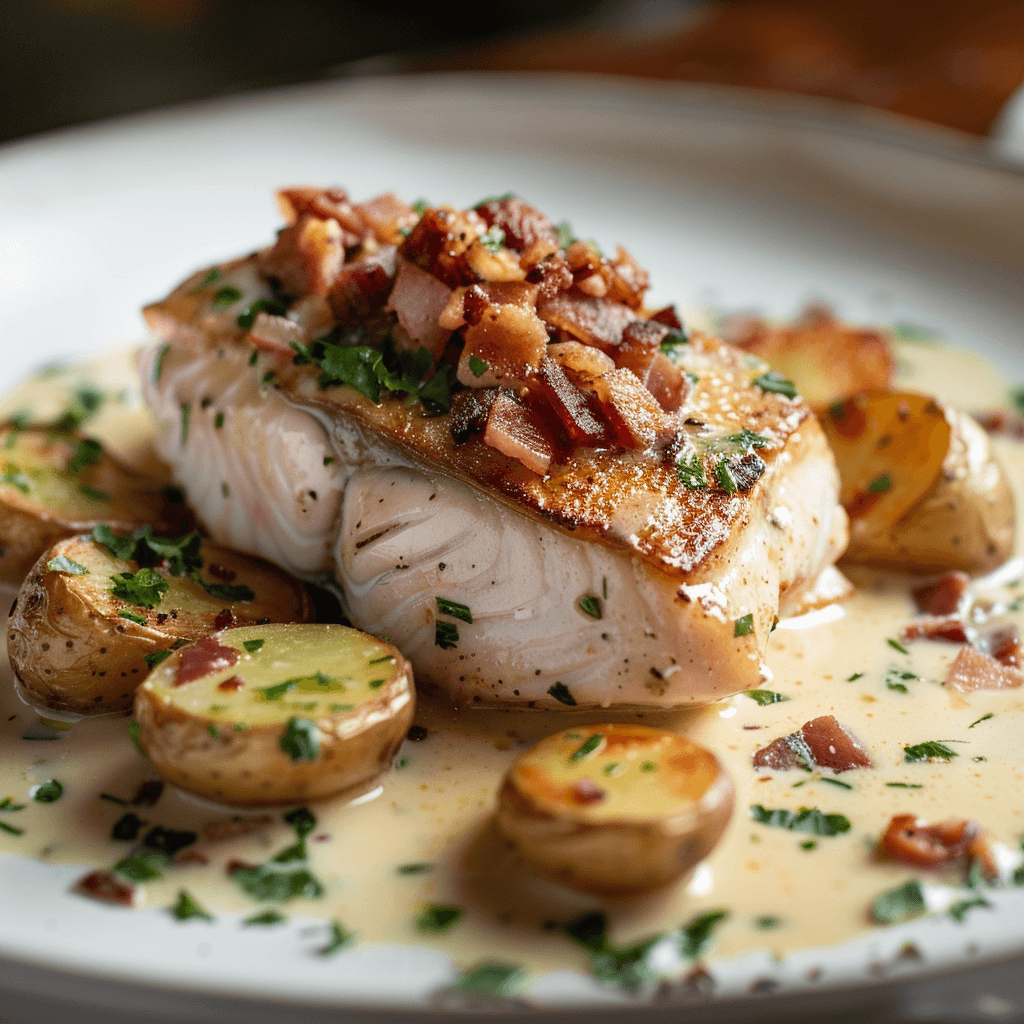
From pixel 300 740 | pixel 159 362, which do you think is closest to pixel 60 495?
pixel 159 362

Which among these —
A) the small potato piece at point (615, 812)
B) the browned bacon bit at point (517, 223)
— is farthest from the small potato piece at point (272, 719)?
the browned bacon bit at point (517, 223)

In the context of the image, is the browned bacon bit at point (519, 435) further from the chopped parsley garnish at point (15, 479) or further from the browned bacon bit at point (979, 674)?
the chopped parsley garnish at point (15, 479)

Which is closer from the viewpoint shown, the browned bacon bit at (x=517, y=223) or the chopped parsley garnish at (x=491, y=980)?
the chopped parsley garnish at (x=491, y=980)

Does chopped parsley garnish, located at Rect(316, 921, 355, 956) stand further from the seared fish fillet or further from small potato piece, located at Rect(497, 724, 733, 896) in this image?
the seared fish fillet

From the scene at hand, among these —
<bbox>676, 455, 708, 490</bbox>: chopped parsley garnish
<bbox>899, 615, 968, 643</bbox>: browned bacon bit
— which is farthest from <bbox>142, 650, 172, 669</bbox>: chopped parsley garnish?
<bbox>899, 615, 968, 643</bbox>: browned bacon bit

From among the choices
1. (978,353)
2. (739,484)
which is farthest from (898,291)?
(739,484)
